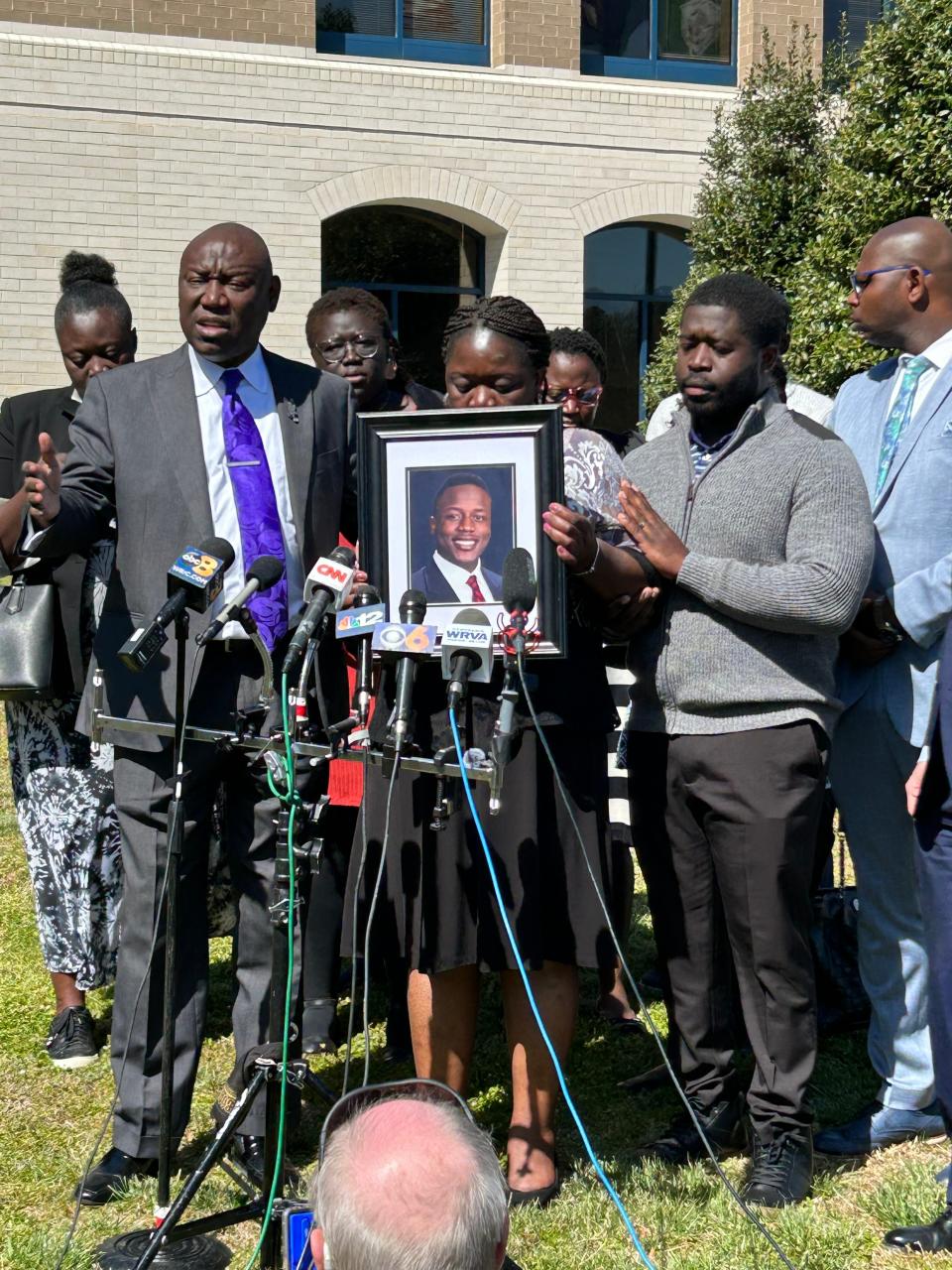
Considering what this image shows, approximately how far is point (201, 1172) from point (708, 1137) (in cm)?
161

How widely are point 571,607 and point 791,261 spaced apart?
10878mm

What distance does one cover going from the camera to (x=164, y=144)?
15.2 m

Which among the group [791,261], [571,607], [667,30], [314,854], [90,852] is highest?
[667,30]

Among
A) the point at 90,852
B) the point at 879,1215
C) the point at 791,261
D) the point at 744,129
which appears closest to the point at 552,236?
the point at 744,129

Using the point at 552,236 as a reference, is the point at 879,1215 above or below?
below

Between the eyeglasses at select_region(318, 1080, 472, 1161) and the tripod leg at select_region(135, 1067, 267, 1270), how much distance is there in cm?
122

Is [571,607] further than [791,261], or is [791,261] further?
[791,261]

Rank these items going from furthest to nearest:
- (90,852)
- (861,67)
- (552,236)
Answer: (552,236) → (861,67) → (90,852)

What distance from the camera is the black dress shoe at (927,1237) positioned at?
3.61 metres

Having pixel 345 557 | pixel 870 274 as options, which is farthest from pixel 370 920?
pixel 870 274

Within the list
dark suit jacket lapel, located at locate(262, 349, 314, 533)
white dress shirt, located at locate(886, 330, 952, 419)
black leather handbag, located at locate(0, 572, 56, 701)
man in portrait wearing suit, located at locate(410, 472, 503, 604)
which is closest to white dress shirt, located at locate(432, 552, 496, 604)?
man in portrait wearing suit, located at locate(410, 472, 503, 604)

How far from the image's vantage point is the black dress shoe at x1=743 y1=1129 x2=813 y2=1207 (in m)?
3.86

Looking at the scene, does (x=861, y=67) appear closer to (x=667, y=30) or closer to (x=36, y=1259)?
(x=667, y=30)

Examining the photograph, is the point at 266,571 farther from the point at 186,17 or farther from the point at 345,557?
the point at 186,17
